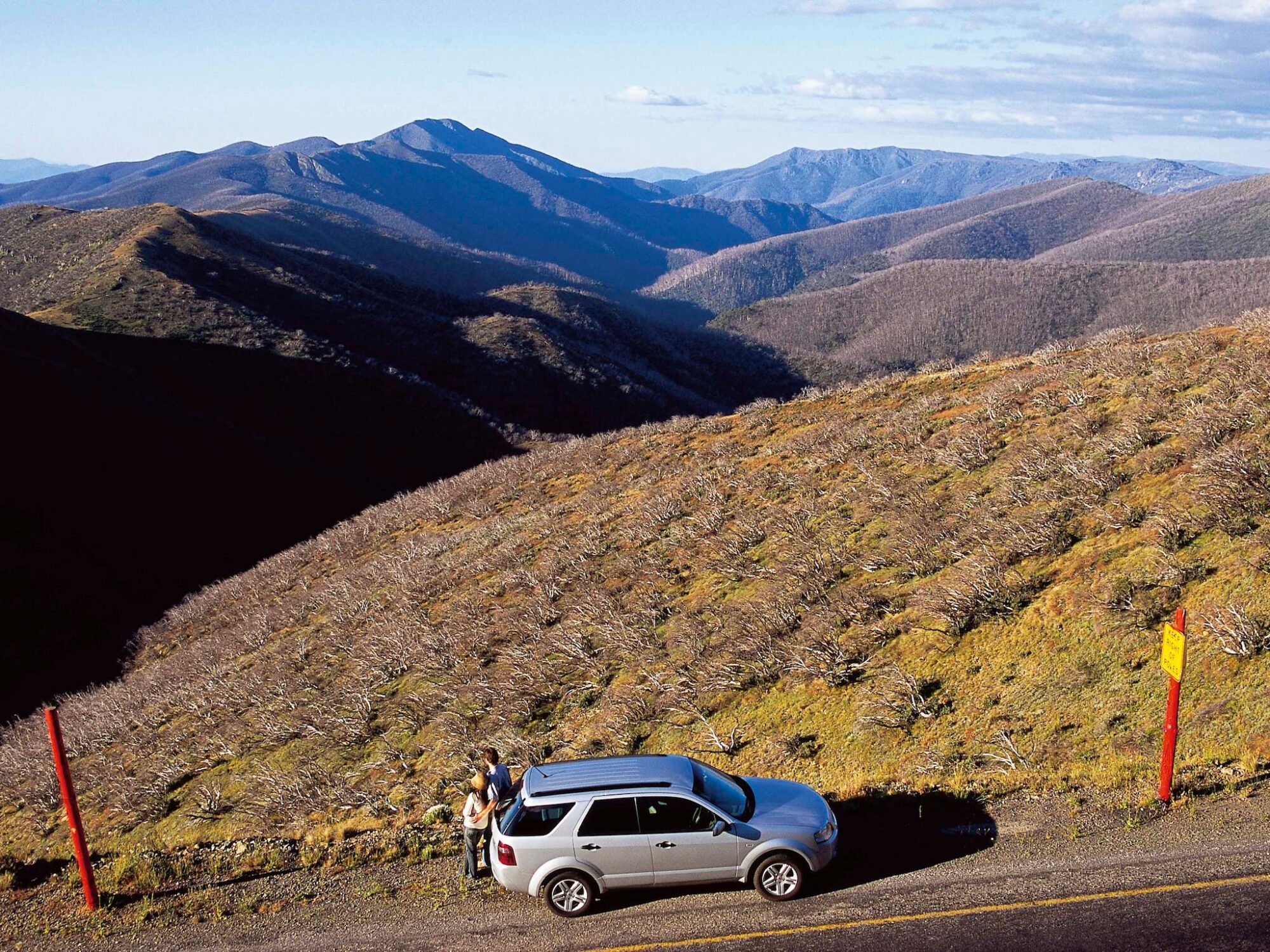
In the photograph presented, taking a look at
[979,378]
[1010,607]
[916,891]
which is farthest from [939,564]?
[979,378]

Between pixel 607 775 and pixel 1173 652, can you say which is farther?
pixel 607 775

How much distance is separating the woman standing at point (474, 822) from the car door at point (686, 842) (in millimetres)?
1769

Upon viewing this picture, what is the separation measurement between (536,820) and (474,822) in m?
1.02

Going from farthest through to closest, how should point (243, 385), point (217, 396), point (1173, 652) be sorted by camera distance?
point (243, 385) → point (217, 396) → point (1173, 652)

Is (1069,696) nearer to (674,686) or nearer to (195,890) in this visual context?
(674,686)

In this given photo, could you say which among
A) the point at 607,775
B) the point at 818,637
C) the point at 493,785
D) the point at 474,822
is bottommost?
the point at 474,822

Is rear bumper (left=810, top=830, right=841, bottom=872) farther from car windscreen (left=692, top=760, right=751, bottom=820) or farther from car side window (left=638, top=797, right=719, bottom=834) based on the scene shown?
car side window (left=638, top=797, right=719, bottom=834)

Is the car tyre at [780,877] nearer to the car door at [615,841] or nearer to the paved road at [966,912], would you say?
the paved road at [966,912]

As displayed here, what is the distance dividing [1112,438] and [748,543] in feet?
19.6

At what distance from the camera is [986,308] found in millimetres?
160000

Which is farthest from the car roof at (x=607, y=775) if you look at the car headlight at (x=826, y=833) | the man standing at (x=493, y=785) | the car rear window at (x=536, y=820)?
the car headlight at (x=826, y=833)

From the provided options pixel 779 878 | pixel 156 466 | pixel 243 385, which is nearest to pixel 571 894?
pixel 779 878

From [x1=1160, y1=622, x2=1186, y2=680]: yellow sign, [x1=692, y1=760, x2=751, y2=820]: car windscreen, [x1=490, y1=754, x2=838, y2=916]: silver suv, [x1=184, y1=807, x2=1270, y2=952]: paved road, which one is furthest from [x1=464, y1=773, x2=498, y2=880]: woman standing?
[x1=1160, y1=622, x2=1186, y2=680]: yellow sign

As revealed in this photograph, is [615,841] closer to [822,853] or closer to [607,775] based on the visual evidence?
[607,775]
